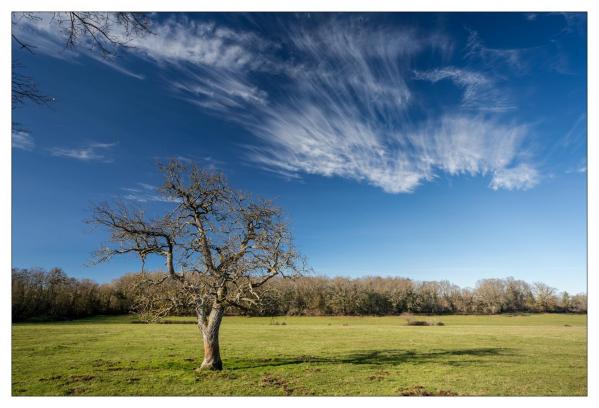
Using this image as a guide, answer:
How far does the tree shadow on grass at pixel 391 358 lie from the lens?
737 inches

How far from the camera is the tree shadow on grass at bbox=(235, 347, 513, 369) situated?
61.4ft

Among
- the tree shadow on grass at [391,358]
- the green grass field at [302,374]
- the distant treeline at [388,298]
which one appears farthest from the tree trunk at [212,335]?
the distant treeline at [388,298]

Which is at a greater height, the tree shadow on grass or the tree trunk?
the tree trunk

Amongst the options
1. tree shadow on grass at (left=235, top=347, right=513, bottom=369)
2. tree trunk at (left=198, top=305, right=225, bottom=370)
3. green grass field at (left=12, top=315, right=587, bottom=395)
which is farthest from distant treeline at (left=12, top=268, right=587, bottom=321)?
tree trunk at (left=198, top=305, right=225, bottom=370)

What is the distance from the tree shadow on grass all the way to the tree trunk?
72.2 inches

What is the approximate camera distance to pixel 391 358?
2088cm

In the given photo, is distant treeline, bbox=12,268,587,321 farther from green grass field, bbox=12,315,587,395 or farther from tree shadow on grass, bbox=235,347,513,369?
green grass field, bbox=12,315,587,395

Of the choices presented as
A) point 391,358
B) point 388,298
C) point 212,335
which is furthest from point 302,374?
point 388,298

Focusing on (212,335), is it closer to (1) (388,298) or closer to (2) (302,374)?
(2) (302,374)

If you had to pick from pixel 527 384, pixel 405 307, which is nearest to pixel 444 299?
pixel 405 307

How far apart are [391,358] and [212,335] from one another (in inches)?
478
